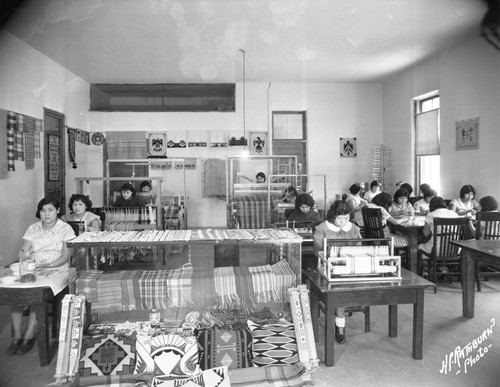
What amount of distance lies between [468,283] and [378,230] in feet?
3.90

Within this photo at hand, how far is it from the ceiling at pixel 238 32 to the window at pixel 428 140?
0.74 metres

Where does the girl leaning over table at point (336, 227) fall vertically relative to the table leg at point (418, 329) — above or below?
above

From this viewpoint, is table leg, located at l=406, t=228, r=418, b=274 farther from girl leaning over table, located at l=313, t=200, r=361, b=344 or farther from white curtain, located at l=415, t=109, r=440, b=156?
white curtain, located at l=415, t=109, r=440, b=156

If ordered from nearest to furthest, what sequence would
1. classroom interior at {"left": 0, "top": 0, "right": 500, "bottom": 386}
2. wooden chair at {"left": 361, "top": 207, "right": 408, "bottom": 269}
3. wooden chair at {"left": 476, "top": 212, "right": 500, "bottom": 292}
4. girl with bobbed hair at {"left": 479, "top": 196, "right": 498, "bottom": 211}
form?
1. classroom interior at {"left": 0, "top": 0, "right": 500, "bottom": 386}
2. wooden chair at {"left": 476, "top": 212, "right": 500, "bottom": 292}
3. wooden chair at {"left": 361, "top": 207, "right": 408, "bottom": 269}
4. girl with bobbed hair at {"left": 479, "top": 196, "right": 498, "bottom": 211}

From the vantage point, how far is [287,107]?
332 inches

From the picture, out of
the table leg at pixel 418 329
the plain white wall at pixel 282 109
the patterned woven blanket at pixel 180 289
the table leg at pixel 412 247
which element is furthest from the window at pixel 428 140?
the patterned woven blanket at pixel 180 289

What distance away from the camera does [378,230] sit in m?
4.40

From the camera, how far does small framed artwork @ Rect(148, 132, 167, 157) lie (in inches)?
326

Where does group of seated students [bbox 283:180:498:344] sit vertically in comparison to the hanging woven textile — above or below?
below

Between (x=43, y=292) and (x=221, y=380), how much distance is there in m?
1.15

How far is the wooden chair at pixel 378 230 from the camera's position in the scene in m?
4.36

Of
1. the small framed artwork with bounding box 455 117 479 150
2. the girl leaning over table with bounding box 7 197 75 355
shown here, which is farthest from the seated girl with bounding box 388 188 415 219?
the girl leaning over table with bounding box 7 197 75 355

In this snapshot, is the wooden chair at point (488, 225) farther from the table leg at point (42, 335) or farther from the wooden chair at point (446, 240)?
the table leg at point (42, 335)

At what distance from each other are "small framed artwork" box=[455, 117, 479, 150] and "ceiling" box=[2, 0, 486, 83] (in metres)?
1.07
